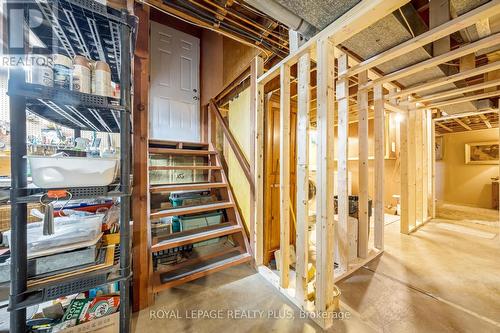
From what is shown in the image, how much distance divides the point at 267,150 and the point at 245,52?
1.24 metres

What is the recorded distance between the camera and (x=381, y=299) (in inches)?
70.1

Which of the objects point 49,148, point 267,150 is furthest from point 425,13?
point 49,148

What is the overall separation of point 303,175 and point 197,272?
143 centimetres

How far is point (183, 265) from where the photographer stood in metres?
2.01

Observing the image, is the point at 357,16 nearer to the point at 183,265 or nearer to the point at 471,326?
the point at 471,326

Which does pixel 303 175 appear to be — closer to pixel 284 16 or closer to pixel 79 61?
pixel 284 16

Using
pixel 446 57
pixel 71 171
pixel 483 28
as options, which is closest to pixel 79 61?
pixel 71 171

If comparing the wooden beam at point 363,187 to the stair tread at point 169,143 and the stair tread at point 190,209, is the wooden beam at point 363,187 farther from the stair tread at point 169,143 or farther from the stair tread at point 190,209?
the stair tread at point 169,143

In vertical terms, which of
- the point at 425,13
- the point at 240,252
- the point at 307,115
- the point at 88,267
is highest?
the point at 425,13

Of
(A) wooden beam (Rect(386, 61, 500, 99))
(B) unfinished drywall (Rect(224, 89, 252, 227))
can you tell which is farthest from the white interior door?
(A) wooden beam (Rect(386, 61, 500, 99))

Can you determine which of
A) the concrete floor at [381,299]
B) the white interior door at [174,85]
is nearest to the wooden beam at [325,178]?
the concrete floor at [381,299]

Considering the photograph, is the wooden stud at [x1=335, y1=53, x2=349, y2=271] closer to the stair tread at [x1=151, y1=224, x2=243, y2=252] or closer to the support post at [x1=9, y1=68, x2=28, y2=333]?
the stair tread at [x1=151, y1=224, x2=243, y2=252]

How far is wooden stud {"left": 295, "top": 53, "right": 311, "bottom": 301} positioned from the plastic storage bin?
136 cm

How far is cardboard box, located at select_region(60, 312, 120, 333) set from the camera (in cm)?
119
